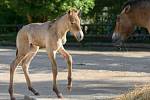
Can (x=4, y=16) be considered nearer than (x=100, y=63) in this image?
No

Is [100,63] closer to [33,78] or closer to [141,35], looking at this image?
[33,78]

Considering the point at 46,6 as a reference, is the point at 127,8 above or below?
above

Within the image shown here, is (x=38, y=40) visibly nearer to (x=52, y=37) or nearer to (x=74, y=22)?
(x=52, y=37)

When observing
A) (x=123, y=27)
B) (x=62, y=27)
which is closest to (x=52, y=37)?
(x=62, y=27)

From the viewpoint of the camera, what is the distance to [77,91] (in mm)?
12906

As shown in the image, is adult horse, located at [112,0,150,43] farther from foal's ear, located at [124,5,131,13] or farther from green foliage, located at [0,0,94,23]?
green foliage, located at [0,0,94,23]

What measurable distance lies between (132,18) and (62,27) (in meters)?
1.49

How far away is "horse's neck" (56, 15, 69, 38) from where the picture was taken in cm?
1010

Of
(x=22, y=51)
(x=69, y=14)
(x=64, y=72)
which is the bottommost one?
(x=64, y=72)

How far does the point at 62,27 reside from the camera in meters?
10.2

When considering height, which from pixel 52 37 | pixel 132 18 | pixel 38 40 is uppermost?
pixel 132 18

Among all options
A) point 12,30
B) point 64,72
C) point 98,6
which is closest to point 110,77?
point 64,72

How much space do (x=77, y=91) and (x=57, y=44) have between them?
3065 mm

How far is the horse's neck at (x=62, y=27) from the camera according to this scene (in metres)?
10.1
